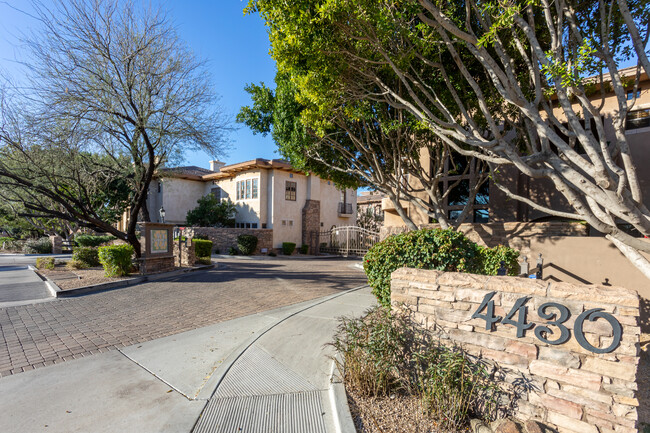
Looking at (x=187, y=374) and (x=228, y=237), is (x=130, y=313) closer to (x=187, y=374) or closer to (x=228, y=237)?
(x=187, y=374)

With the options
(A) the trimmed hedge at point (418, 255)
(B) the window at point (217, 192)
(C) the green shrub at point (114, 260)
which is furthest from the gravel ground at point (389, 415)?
(B) the window at point (217, 192)

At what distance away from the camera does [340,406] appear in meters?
3.41

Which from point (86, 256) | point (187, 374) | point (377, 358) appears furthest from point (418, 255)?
point (86, 256)

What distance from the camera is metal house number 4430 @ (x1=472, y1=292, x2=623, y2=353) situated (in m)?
3.05

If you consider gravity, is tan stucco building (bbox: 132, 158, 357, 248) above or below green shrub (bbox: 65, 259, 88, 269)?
above

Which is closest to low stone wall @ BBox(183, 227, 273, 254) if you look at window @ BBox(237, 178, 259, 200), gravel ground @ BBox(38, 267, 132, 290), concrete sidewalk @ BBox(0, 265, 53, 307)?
window @ BBox(237, 178, 259, 200)

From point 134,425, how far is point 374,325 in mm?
2828

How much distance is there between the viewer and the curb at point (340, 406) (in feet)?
10.1

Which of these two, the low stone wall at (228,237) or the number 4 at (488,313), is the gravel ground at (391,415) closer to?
the number 4 at (488,313)

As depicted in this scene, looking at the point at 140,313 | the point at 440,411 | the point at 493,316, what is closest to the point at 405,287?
the point at 493,316

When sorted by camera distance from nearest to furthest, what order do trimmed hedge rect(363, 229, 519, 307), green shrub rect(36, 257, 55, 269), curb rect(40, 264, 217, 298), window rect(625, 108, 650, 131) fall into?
trimmed hedge rect(363, 229, 519, 307)
curb rect(40, 264, 217, 298)
window rect(625, 108, 650, 131)
green shrub rect(36, 257, 55, 269)

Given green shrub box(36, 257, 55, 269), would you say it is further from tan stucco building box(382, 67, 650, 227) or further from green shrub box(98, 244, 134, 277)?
tan stucco building box(382, 67, 650, 227)

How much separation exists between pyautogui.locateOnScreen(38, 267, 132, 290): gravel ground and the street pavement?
6.82 ft

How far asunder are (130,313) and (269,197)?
17.7 metres
